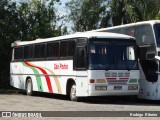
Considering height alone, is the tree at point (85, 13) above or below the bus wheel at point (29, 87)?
above

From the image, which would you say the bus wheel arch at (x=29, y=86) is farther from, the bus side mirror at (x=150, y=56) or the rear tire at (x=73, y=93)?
the bus side mirror at (x=150, y=56)

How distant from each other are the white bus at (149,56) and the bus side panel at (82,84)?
2.72 m

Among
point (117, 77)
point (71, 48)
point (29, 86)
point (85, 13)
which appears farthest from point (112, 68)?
point (85, 13)

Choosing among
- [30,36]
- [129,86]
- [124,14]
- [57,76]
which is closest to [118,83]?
[129,86]

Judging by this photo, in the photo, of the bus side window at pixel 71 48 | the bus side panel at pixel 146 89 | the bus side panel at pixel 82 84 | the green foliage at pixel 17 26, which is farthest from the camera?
the green foliage at pixel 17 26

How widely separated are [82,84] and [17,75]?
892cm

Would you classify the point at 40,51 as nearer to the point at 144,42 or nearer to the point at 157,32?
the point at 144,42

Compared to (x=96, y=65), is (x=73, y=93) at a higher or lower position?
lower

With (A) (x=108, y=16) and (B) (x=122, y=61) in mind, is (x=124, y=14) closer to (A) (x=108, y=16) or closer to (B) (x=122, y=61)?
(A) (x=108, y=16)

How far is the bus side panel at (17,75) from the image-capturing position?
26.8 meters

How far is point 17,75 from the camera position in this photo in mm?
27422

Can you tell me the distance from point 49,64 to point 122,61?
4661 mm

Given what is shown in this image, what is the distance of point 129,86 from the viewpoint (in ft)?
63.7

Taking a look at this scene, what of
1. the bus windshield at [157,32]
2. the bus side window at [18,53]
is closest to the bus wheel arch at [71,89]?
the bus windshield at [157,32]
